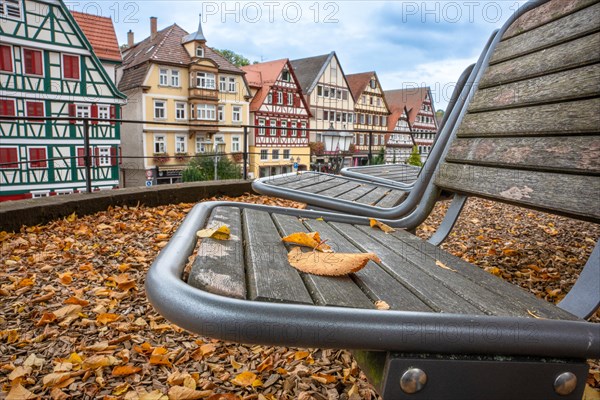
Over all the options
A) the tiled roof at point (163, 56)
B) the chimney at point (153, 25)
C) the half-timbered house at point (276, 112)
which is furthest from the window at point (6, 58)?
the half-timbered house at point (276, 112)

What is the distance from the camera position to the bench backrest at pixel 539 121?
3.50 ft

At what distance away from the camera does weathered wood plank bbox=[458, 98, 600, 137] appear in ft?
3.55

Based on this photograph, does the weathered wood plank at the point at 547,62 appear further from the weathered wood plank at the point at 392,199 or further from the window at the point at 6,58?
the window at the point at 6,58

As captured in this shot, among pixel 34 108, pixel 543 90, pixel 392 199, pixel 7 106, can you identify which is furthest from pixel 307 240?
pixel 34 108

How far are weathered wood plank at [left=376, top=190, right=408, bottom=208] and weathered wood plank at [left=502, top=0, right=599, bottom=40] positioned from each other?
0.84 meters

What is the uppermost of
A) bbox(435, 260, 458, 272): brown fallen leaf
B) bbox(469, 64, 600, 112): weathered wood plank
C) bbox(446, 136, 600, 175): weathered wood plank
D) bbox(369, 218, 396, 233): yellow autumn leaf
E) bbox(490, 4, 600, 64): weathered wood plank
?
bbox(490, 4, 600, 64): weathered wood plank

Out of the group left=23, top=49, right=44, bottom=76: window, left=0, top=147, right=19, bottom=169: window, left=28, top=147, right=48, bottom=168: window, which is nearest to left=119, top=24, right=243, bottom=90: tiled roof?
left=23, top=49, right=44, bottom=76: window

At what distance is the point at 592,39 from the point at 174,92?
86.2 ft

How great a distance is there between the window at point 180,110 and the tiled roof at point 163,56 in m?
2.47

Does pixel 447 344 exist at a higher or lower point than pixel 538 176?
lower

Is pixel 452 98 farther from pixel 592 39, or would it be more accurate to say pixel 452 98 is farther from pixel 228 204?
pixel 228 204

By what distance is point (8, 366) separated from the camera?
4.89 feet

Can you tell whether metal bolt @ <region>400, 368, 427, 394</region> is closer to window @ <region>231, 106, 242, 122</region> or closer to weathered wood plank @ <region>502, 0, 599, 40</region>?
weathered wood plank @ <region>502, 0, 599, 40</region>

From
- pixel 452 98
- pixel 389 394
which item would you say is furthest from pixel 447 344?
pixel 452 98
